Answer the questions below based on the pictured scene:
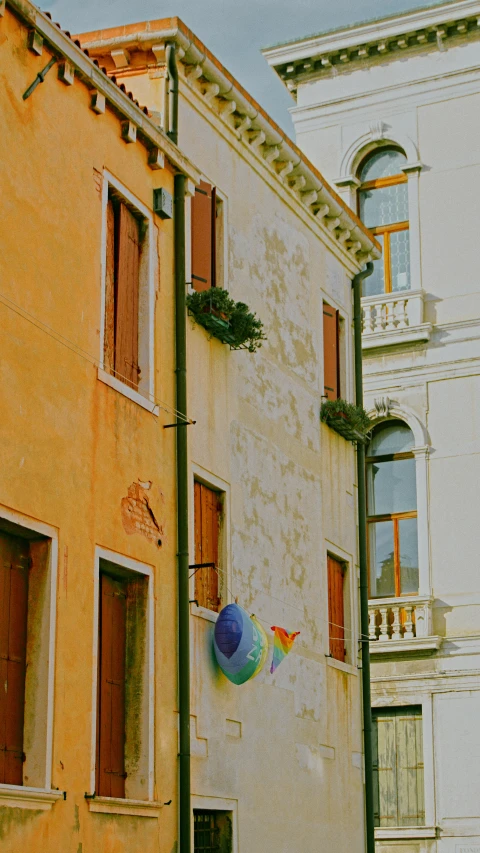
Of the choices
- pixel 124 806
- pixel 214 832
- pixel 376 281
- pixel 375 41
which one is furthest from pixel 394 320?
pixel 124 806

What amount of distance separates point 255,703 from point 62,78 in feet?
20.3

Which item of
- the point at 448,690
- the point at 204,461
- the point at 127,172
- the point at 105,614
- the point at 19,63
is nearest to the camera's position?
the point at 19,63

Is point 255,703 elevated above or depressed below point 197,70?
below

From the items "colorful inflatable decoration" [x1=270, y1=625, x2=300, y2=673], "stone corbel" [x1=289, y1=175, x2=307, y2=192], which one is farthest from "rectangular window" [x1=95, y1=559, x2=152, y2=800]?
"stone corbel" [x1=289, y1=175, x2=307, y2=192]

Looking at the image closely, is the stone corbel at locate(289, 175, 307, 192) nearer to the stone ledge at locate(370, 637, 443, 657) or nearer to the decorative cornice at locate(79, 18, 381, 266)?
the decorative cornice at locate(79, 18, 381, 266)

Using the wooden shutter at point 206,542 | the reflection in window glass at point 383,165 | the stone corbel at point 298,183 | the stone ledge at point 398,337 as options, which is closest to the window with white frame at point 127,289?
the wooden shutter at point 206,542

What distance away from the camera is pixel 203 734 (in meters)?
12.7

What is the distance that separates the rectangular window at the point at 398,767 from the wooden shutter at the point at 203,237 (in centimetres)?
1061

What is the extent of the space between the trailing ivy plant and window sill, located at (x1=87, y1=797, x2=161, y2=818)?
4473 mm

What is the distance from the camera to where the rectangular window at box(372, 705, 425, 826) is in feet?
72.6

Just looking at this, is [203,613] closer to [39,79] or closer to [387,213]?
[39,79]

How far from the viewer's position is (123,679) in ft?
38.3

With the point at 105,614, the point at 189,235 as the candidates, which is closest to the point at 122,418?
the point at 105,614

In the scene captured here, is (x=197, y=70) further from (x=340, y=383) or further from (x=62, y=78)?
(x=340, y=383)
